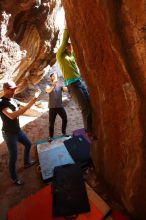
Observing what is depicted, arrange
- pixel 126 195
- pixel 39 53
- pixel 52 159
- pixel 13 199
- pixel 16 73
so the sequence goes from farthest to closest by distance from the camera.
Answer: pixel 39 53 → pixel 16 73 → pixel 52 159 → pixel 13 199 → pixel 126 195

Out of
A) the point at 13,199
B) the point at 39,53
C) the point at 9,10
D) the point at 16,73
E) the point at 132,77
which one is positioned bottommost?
the point at 13,199

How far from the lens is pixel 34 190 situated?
4.67 m

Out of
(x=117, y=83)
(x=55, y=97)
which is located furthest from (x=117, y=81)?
(x=55, y=97)

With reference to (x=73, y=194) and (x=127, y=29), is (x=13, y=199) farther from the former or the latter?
(x=127, y=29)

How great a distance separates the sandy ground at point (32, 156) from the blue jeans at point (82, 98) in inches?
62.8

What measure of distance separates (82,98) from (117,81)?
4.19ft

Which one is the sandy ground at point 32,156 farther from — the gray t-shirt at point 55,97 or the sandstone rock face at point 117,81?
the sandstone rock face at point 117,81

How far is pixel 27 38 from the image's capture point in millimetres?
8164

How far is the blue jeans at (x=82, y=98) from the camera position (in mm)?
4195

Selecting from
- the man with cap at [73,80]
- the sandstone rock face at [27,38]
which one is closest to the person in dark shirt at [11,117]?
the man with cap at [73,80]

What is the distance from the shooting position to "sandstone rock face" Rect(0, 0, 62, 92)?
23.0ft

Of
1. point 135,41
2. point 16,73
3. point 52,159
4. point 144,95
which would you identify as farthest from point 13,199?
point 16,73

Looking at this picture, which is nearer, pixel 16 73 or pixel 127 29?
pixel 127 29

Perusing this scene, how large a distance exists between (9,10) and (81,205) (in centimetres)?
558
